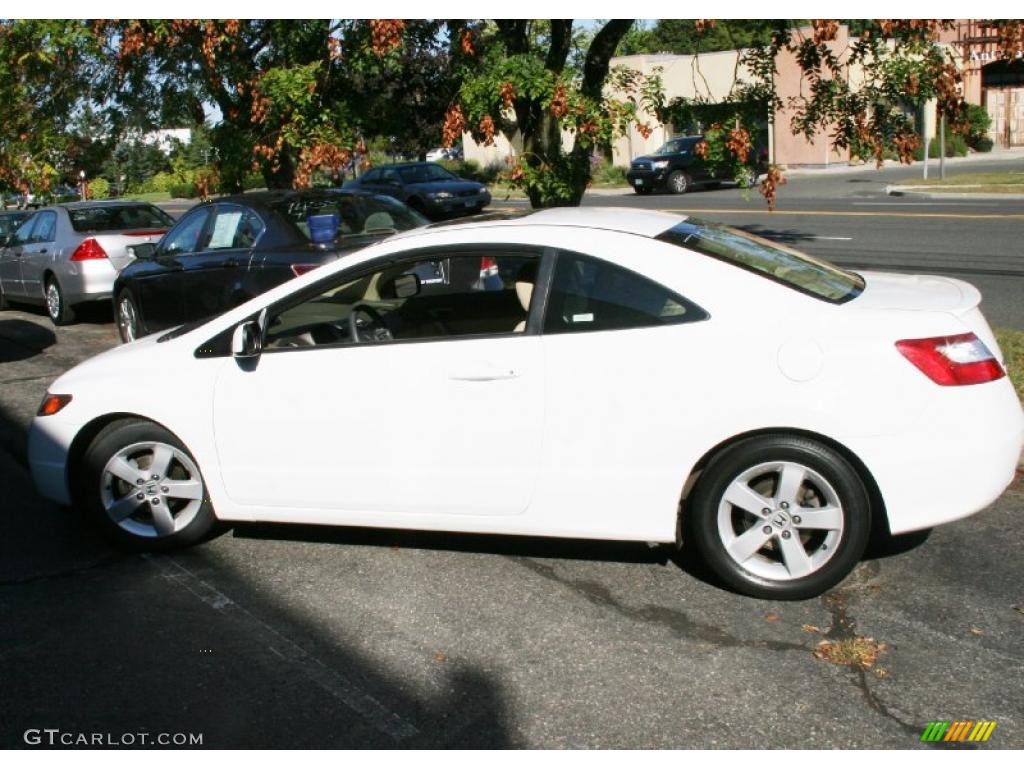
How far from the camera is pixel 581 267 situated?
4793mm

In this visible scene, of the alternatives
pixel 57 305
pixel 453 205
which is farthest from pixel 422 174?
pixel 57 305

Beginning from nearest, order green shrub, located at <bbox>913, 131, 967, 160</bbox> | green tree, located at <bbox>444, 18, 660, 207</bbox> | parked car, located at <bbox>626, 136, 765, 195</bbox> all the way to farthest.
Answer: green tree, located at <bbox>444, 18, 660, 207</bbox> < parked car, located at <bbox>626, 136, 765, 195</bbox> < green shrub, located at <bbox>913, 131, 967, 160</bbox>

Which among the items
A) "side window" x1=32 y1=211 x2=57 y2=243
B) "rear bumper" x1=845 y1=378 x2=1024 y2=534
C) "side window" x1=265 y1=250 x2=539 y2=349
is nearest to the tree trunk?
"side window" x1=265 y1=250 x2=539 y2=349

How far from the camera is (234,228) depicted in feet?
32.4

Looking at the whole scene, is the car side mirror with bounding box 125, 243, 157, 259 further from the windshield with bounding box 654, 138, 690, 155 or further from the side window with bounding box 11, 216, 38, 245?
the windshield with bounding box 654, 138, 690, 155

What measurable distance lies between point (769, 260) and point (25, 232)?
40.9ft

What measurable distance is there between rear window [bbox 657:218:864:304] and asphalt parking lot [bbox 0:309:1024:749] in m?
1.26

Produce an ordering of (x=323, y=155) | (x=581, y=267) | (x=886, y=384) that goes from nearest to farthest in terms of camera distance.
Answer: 1. (x=886, y=384)
2. (x=581, y=267)
3. (x=323, y=155)

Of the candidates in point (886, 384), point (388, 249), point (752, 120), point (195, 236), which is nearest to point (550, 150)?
point (752, 120)

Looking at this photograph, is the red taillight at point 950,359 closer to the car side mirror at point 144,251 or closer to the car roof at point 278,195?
the car roof at point 278,195

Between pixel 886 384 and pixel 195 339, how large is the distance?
10.3ft

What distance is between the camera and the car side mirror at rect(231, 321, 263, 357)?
5.08 m

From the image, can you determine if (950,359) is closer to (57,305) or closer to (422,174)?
(57,305)

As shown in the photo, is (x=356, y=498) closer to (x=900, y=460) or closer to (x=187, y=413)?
(x=187, y=413)
